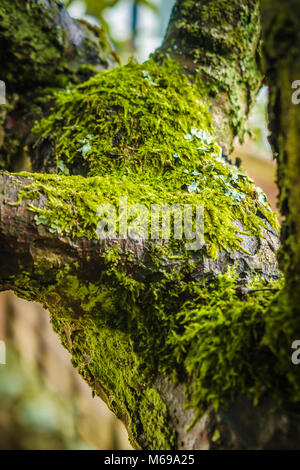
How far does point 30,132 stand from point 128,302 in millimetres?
1053

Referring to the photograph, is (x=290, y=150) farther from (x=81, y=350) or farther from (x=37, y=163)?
(x=37, y=163)

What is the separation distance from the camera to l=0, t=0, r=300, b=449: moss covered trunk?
65 cm

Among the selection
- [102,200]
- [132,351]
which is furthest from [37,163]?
[132,351]

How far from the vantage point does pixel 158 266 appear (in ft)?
2.77

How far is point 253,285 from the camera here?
87 centimetres
